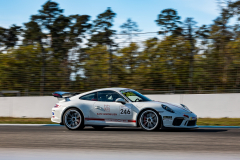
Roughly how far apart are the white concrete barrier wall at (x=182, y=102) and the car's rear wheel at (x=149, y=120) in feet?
14.1

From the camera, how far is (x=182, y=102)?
1252 centimetres

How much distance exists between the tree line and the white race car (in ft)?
14.2

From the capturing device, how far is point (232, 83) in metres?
12.6

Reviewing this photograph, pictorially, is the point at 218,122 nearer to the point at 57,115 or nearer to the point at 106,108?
the point at 106,108

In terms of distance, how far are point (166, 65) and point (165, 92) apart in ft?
3.82

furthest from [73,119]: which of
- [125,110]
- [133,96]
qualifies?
[133,96]

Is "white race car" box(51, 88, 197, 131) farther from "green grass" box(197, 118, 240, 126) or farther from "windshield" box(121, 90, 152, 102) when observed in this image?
"green grass" box(197, 118, 240, 126)

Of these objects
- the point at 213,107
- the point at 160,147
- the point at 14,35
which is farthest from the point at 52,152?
the point at 14,35

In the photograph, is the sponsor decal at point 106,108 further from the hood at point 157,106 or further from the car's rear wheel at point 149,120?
the car's rear wheel at point 149,120

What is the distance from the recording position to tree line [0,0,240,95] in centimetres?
1285

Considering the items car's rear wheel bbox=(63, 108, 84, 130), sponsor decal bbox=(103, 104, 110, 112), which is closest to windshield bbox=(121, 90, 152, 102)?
sponsor decal bbox=(103, 104, 110, 112)

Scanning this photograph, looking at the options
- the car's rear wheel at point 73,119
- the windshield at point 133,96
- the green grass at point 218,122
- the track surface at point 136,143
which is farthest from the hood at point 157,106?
the green grass at point 218,122

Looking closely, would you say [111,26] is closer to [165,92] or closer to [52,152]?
[165,92]

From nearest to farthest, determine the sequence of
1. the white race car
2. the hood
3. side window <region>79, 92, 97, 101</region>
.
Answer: the white race car
the hood
side window <region>79, 92, 97, 101</region>
